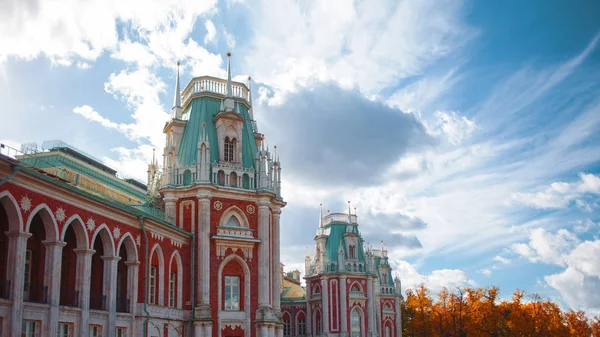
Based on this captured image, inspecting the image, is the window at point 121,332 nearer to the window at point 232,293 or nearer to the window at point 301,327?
the window at point 232,293

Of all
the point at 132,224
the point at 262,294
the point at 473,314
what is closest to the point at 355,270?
the point at 473,314

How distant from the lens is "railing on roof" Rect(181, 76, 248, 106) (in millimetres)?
44375

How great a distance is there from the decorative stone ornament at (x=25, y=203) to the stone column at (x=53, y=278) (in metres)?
2.05

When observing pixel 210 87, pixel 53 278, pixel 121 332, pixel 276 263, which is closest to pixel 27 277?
pixel 53 278

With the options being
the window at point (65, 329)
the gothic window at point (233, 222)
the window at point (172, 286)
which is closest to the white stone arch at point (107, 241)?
the window at point (65, 329)

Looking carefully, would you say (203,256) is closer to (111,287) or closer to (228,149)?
(228,149)

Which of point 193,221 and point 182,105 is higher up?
point 182,105

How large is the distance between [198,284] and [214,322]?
8.04 ft

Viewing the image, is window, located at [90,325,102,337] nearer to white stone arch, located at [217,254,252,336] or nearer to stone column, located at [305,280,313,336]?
white stone arch, located at [217,254,252,336]

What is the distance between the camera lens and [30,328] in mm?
24438

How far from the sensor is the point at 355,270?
72.4 m

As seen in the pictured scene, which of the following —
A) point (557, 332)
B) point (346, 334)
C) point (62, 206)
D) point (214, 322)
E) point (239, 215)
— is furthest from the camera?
point (557, 332)

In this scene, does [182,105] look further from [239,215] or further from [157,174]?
[239,215]

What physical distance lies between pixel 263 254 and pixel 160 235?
780 centimetres
